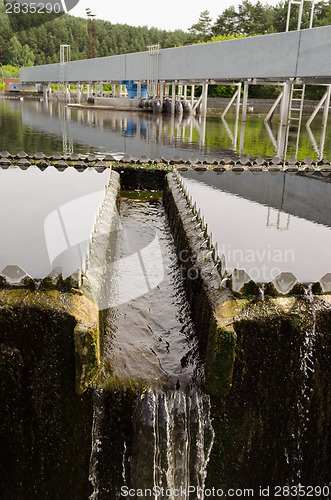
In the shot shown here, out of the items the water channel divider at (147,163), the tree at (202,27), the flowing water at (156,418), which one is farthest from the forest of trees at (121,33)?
the flowing water at (156,418)

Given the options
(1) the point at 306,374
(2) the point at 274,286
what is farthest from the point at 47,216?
(1) the point at 306,374

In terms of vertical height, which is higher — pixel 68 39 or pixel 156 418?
pixel 68 39

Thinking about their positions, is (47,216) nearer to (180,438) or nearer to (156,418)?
(156,418)

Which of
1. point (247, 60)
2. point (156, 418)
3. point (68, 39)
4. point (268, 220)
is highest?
point (68, 39)

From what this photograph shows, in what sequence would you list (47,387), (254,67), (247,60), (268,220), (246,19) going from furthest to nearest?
1. (246,19)
2. (247,60)
3. (254,67)
4. (268,220)
5. (47,387)

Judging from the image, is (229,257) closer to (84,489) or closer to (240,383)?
(240,383)

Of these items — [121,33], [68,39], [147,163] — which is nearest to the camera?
[147,163]

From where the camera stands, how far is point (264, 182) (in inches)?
404

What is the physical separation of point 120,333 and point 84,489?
59.9 inches

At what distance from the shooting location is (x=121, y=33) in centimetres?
13775

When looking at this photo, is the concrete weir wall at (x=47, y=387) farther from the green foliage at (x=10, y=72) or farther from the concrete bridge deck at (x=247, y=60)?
the green foliage at (x=10, y=72)

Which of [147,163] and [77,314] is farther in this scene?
[147,163]

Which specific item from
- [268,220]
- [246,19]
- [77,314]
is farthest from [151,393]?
[246,19]

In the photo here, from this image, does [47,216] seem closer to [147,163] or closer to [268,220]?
[268,220]
